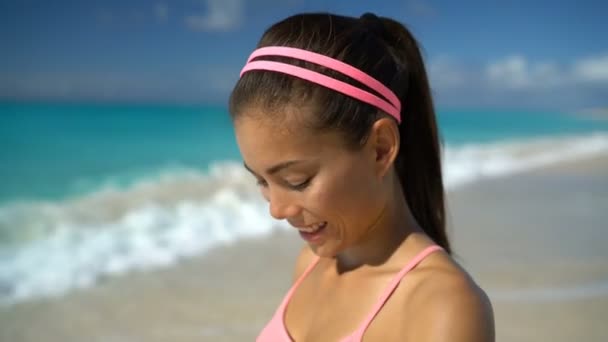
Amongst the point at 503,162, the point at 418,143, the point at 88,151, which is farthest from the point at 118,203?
the point at 88,151

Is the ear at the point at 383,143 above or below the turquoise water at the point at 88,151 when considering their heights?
below

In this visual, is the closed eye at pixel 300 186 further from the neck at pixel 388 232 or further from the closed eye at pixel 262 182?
the neck at pixel 388 232

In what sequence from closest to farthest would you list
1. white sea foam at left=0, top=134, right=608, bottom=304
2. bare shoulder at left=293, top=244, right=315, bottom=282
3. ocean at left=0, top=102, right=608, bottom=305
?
bare shoulder at left=293, top=244, right=315, bottom=282 < white sea foam at left=0, top=134, right=608, bottom=304 < ocean at left=0, top=102, right=608, bottom=305

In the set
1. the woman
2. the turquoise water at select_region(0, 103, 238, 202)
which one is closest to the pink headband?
the woman

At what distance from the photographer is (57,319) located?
13.4 ft

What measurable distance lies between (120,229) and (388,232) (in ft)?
18.8

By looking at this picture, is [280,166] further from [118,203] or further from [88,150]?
[88,150]

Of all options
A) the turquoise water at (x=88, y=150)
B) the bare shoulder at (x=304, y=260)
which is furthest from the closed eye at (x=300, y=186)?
the turquoise water at (x=88, y=150)

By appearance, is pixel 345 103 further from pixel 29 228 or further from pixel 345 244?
pixel 29 228

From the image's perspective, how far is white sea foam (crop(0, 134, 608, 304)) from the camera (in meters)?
5.05

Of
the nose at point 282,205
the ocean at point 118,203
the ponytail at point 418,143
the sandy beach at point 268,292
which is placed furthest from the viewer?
the ocean at point 118,203

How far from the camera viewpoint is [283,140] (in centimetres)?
143

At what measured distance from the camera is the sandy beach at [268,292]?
385 cm

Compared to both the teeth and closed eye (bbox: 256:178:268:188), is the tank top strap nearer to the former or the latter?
the teeth
